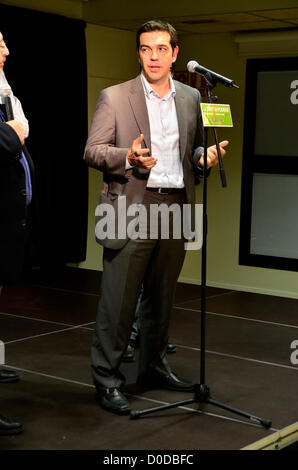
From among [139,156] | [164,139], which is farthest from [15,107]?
[164,139]

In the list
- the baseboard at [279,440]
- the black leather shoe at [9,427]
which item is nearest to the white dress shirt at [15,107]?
the black leather shoe at [9,427]

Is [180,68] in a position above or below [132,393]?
above

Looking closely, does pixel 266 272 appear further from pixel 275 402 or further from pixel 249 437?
pixel 249 437

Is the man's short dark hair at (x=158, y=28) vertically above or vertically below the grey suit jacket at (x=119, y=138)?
above

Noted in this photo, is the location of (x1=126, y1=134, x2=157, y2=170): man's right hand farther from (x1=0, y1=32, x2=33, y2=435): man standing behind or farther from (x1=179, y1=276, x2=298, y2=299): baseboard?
(x1=179, y1=276, x2=298, y2=299): baseboard

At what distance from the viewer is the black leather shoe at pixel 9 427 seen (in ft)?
9.99

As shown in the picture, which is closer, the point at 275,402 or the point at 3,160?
the point at 3,160

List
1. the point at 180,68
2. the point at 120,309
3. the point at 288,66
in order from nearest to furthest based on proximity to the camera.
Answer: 1. the point at 120,309
2. the point at 288,66
3. the point at 180,68

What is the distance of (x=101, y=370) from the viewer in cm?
335

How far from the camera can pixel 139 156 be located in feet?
9.87

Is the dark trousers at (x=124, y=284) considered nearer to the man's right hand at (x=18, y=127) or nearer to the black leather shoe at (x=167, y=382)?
the black leather shoe at (x=167, y=382)

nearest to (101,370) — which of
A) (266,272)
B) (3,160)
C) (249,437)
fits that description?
(249,437)

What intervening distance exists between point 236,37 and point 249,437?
13.4 ft

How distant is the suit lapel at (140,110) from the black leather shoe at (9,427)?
4.01ft
